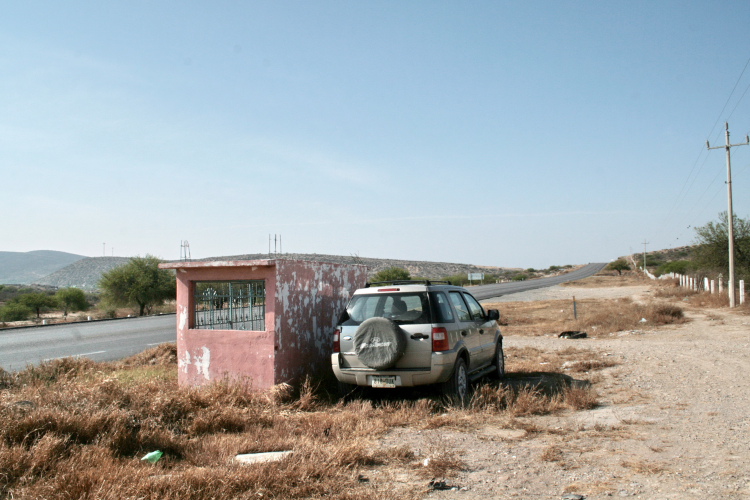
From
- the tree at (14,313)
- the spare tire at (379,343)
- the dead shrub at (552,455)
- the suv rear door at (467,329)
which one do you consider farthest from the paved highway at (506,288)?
the dead shrub at (552,455)

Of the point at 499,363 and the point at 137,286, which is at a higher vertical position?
the point at 137,286

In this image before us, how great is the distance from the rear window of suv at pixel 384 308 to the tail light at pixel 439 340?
38 cm

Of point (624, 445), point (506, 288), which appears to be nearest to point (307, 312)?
point (624, 445)

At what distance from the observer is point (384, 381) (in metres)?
8.27

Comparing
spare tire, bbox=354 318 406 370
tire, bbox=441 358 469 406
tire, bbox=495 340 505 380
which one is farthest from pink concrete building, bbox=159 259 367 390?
tire, bbox=495 340 505 380

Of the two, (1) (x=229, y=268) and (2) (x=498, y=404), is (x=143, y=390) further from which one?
(2) (x=498, y=404)

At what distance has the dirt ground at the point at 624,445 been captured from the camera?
4.97 metres

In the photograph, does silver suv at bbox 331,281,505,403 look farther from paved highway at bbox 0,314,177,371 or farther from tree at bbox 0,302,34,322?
tree at bbox 0,302,34,322

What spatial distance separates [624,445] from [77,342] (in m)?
18.5

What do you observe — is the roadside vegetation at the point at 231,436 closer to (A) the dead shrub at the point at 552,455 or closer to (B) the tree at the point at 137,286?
(A) the dead shrub at the point at 552,455

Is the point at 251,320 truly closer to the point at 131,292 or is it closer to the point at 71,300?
the point at 131,292

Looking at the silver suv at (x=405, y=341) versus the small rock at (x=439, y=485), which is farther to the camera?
the silver suv at (x=405, y=341)

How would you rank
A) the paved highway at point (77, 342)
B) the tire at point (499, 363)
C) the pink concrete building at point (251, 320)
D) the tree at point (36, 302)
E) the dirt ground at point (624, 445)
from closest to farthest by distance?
the dirt ground at point (624, 445)
the pink concrete building at point (251, 320)
the tire at point (499, 363)
the paved highway at point (77, 342)
the tree at point (36, 302)

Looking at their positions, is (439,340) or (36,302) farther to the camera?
(36,302)
